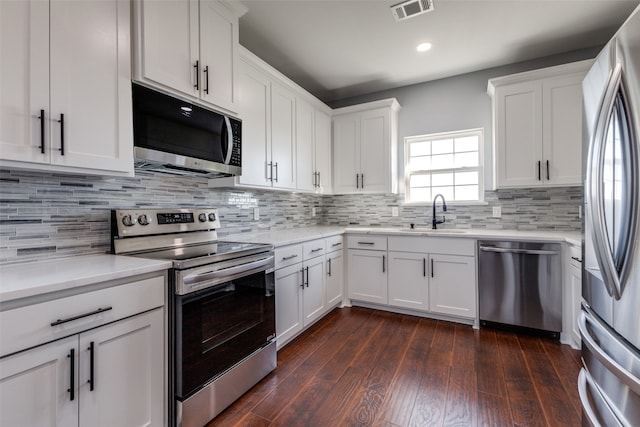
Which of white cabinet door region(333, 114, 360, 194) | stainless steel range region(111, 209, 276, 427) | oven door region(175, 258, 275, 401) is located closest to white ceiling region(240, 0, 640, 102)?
white cabinet door region(333, 114, 360, 194)

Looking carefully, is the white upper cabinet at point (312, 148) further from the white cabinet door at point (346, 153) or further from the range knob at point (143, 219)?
the range knob at point (143, 219)

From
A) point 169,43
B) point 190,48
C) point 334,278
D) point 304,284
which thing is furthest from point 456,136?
point 169,43

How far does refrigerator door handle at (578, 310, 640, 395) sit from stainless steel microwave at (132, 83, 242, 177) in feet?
7.02

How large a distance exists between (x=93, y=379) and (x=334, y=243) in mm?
2274

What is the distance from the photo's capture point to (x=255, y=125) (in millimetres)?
2455

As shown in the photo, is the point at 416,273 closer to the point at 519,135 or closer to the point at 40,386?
the point at 519,135

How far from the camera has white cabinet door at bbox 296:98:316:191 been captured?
10.1ft

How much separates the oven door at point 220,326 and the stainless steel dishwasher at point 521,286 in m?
2.00

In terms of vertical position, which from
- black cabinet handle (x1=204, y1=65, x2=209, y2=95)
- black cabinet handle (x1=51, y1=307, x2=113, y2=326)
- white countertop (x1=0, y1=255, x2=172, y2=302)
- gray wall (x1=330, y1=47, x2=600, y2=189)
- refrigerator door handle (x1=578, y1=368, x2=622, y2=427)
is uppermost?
gray wall (x1=330, y1=47, x2=600, y2=189)

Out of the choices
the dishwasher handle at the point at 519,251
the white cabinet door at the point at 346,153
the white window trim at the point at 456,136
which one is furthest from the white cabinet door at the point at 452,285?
the white cabinet door at the point at 346,153

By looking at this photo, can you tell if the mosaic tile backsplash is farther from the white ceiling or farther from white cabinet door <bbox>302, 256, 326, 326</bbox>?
the white ceiling

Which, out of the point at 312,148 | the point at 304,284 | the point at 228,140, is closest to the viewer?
the point at 228,140

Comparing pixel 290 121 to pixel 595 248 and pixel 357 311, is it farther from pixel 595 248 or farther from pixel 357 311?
pixel 595 248

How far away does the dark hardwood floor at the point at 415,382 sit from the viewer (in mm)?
1602
